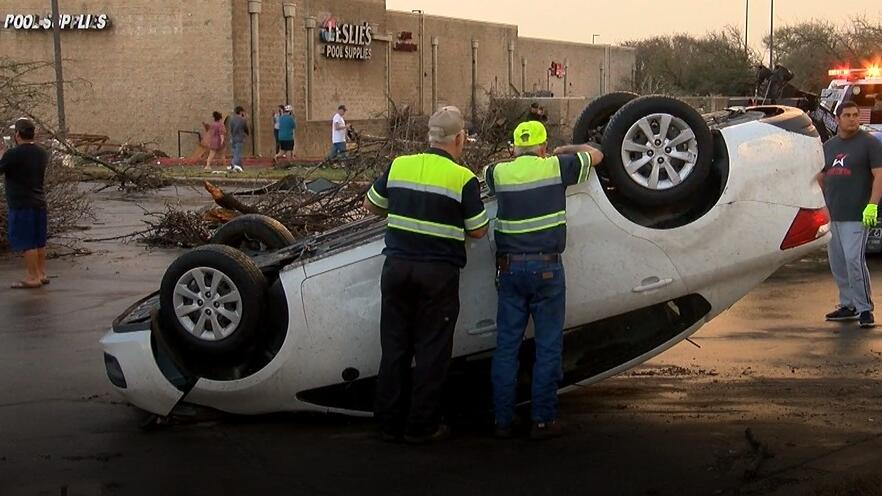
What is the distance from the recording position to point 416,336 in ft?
19.5

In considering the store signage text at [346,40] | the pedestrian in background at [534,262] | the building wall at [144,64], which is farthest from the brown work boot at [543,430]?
the store signage text at [346,40]

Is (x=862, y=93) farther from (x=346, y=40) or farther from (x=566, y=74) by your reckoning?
(x=566, y=74)

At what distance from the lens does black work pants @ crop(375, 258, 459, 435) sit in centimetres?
584

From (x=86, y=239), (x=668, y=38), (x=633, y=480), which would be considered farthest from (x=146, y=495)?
(x=668, y=38)

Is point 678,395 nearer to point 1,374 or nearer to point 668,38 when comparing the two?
point 1,374

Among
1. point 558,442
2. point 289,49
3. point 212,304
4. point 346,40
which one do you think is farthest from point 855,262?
point 346,40

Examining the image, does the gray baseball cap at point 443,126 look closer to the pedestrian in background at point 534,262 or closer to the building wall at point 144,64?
the pedestrian in background at point 534,262

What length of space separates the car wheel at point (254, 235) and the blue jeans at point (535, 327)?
185 centimetres

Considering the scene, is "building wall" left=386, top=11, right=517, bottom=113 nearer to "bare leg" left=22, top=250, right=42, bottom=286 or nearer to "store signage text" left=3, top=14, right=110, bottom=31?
"store signage text" left=3, top=14, right=110, bottom=31

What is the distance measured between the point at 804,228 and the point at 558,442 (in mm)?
1718

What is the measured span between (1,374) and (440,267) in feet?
12.1

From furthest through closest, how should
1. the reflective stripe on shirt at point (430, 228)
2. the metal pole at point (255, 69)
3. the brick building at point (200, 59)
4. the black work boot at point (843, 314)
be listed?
the metal pole at point (255, 69), the brick building at point (200, 59), the black work boot at point (843, 314), the reflective stripe on shirt at point (430, 228)

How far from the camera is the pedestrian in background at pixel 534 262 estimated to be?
5852 mm

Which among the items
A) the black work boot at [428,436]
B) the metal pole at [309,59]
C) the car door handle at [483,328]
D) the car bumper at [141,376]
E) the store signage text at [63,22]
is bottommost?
the black work boot at [428,436]
